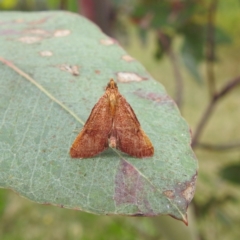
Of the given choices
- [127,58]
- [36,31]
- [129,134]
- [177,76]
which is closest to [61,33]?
[36,31]

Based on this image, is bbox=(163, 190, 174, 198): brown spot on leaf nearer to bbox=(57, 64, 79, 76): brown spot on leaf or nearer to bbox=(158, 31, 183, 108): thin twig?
bbox=(57, 64, 79, 76): brown spot on leaf

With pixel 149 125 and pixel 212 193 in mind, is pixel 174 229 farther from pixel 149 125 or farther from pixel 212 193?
pixel 212 193

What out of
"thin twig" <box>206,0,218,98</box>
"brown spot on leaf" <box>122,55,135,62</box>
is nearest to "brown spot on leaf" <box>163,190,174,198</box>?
"brown spot on leaf" <box>122,55,135,62</box>

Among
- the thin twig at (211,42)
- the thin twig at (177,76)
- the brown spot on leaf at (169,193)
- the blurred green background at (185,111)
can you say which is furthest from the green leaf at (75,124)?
the thin twig at (211,42)

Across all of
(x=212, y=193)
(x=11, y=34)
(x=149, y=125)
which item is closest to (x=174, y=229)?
(x=149, y=125)

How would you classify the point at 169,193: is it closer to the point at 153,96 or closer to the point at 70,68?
the point at 153,96

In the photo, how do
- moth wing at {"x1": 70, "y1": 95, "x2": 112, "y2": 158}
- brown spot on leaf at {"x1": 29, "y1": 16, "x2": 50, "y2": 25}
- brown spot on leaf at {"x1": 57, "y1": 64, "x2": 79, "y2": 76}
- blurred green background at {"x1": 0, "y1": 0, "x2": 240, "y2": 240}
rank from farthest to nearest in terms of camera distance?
blurred green background at {"x1": 0, "y1": 0, "x2": 240, "y2": 240}, brown spot on leaf at {"x1": 29, "y1": 16, "x2": 50, "y2": 25}, brown spot on leaf at {"x1": 57, "y1": 64, "x2": 79, "y2": 76}, moth wing at {"x1": 70, "y1": 95, "x2": 112, "y2": 158}
